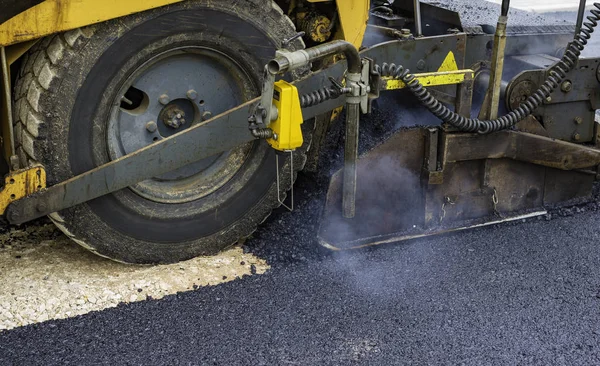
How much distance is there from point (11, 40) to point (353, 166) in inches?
64.1

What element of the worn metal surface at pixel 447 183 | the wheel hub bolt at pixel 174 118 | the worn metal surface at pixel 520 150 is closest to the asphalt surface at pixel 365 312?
the worn metal surface at pixel 447 183

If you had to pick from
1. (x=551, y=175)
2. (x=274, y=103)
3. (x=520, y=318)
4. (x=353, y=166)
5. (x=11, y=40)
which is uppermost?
(x=11, y=40)

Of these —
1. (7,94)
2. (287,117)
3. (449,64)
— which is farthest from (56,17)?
(449,64)

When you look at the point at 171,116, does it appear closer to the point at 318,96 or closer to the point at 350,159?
the point at 318,96

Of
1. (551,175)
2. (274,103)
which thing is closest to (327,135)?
(274,103)

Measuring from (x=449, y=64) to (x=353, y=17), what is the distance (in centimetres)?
72

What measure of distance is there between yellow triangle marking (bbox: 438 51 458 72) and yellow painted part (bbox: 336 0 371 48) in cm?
60

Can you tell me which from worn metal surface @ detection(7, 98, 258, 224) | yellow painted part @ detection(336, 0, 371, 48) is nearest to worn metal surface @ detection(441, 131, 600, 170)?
yellow painted part @ detection(336, 0, 371, 48)

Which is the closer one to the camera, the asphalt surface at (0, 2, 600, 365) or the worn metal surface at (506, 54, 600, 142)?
the asphalt surface at (0, 2, 600, 365)

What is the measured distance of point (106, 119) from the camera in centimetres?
347

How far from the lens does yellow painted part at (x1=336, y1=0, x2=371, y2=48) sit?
12.5ft

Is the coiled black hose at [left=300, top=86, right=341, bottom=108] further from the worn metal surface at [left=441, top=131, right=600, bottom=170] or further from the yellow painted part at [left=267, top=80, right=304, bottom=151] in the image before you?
the worn metal surface at [left=441, top=131, right=600, bottom=170]

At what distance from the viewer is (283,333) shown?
3275mm

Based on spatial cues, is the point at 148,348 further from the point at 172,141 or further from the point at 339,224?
the point at 339,224
